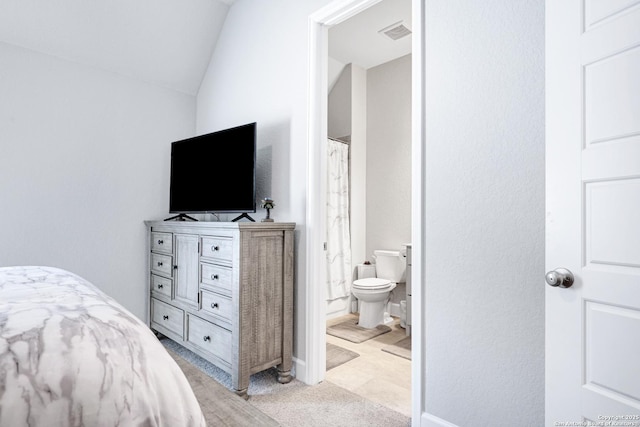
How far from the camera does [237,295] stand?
201 centimetres

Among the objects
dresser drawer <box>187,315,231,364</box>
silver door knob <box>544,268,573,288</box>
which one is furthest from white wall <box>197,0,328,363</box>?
silver door knob <box>544,268,573,288</box>

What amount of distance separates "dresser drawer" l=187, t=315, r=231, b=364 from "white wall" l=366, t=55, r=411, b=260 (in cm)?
223

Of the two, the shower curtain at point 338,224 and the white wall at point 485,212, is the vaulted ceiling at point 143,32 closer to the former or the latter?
the shower curtain at point 338,224

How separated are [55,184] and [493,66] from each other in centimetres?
310

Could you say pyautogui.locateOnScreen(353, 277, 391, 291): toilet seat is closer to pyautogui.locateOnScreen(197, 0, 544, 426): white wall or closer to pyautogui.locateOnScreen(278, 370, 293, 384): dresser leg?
pyautogui.locateOnScreen(278, 370, 293, 384): dresser leg

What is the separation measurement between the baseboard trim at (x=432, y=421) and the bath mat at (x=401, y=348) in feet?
3.28

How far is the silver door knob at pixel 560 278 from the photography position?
1096 mm

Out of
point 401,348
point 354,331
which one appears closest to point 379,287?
point 354,331

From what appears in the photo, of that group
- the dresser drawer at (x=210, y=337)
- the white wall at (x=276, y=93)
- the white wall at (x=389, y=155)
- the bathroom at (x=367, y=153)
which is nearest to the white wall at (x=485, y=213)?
the white wall at (x=276, y=93)

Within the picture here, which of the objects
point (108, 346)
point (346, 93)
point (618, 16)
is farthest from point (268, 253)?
point (346, 93)

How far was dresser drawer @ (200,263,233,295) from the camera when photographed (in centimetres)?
209

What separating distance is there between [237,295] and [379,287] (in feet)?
5.36

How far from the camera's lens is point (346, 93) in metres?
3.99

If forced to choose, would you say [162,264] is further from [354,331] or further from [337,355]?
[354,331]
